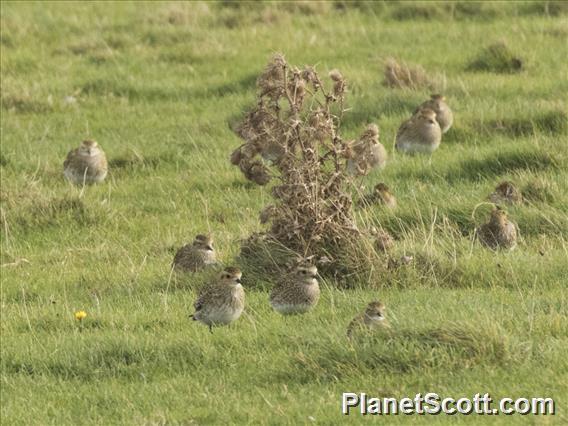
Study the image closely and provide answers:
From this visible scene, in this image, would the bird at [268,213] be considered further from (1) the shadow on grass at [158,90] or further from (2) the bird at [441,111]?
(1) the shadow on grass at [158,90]

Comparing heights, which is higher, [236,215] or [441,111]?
[441,111]

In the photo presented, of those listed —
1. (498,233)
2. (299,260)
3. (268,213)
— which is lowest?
(498,233)

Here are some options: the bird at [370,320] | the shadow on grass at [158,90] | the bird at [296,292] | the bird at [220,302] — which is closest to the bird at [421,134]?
the shadow on grass at [158,90]

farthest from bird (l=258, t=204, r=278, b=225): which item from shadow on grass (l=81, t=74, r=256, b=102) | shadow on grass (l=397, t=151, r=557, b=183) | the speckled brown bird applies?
shadow on grass (l=81, t=74, r=256, b=102)

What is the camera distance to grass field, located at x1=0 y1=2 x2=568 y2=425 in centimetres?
870

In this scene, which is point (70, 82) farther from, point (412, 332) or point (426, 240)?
point (412, 332)

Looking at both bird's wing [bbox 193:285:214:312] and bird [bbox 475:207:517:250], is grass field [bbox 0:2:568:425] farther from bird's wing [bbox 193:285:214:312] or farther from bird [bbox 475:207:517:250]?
bird's wing [bbox 193:285:214:312]

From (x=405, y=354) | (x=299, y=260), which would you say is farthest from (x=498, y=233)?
(x=405, y=354)

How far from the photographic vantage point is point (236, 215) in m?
13.6

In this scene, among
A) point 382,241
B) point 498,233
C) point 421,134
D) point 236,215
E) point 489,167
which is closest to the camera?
point 382,241

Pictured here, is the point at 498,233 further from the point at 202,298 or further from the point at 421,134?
the point at 421,134

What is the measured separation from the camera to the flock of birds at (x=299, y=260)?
991 centimetres

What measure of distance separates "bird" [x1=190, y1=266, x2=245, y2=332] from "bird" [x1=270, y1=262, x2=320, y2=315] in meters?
0.26

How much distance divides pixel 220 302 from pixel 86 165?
517cm
